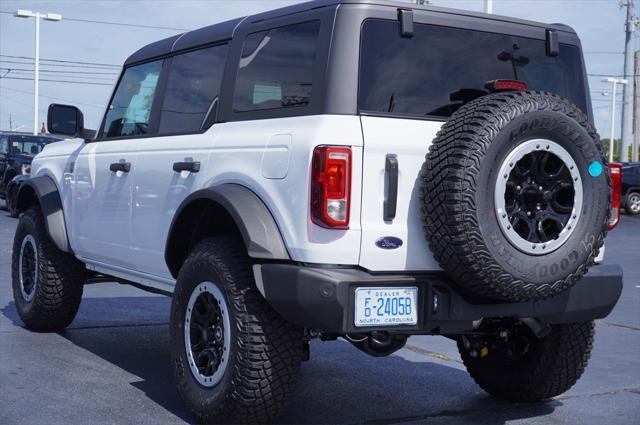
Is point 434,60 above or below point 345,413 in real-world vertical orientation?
above

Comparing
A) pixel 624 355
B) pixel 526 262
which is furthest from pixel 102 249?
pixel 624 355

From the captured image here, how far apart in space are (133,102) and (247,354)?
2595 mm

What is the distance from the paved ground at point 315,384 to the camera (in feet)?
16.9

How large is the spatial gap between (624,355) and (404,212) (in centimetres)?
357

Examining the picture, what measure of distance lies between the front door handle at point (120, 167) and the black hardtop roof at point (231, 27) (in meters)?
0.72

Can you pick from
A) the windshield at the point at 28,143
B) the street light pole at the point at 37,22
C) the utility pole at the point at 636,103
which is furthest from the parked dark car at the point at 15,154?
the utility pole at the point at 636,103

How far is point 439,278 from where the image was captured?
14.6 feet

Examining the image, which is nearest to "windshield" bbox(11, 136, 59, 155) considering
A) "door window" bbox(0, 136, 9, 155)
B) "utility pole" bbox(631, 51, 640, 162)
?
"door window" bbox(0, 136, 9, 155)

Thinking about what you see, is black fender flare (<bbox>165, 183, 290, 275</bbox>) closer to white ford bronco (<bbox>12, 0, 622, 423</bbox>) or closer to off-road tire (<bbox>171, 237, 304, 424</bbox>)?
white ford bronco (<bbox>12, 0, 622, 423</bbox>)

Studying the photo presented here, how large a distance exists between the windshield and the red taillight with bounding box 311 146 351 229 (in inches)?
785

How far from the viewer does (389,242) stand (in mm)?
4336

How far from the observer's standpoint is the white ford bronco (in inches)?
167

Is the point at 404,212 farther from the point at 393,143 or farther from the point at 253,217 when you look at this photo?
the point at 253,217

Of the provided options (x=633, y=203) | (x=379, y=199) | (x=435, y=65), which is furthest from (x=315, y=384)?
(x=633, y=203)
